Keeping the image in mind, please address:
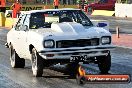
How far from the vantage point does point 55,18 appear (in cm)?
1230

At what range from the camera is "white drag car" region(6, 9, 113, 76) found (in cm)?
1066

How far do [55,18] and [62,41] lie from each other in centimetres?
173

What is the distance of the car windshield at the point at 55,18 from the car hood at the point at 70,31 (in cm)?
49

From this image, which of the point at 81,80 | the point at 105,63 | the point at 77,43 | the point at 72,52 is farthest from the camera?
the point at 105,63

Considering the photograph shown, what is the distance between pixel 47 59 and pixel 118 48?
365 inches

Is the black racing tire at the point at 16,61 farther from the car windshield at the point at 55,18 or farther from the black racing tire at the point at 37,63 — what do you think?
the black racing tire at the point at 37,63

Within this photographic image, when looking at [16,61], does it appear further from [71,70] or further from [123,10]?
[123,10]

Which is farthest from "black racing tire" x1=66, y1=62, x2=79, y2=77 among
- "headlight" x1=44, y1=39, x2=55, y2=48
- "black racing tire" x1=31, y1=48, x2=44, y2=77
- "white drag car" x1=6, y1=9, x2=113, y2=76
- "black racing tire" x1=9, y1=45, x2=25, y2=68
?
"black racing tire" x1=9, y1=45, x2=25, y2=68

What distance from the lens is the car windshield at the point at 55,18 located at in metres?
12.0

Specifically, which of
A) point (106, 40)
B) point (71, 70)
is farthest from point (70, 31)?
point (71, 70)

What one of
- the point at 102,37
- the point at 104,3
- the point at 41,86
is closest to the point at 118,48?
the point at 102,37

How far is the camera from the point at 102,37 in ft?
35.8

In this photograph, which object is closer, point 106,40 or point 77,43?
point 77,43

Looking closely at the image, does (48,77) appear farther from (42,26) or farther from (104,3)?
(104,3)
